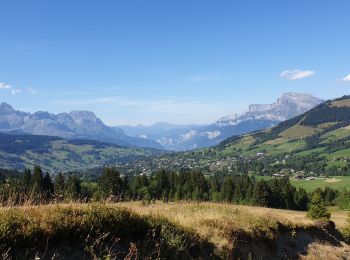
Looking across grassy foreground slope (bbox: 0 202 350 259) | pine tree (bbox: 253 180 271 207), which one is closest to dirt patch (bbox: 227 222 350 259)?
grassy foreground slope (bbox: 0 202 350 259)

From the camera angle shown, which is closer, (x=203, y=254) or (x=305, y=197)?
(x=203, y=254)

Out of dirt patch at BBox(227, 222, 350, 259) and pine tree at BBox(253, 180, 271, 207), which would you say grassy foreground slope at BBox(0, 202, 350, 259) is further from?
pine tree at BBox(253, 180, 271, 207)

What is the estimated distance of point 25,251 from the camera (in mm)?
9461

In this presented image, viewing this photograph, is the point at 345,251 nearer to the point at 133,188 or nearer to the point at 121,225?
the point at 121,225

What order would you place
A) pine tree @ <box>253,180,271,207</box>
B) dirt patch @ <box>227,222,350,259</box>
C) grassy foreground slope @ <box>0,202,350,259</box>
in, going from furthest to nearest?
Answer: pine tree @ <box>253,180,271,207</box>
dirt patch @ <box>227,222,350,259</box>
grassy foreground slope @ <box>0,202,350,259</box>

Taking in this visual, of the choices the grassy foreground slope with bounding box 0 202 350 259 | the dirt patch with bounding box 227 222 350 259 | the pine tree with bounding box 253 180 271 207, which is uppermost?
the grassy foreground slope with bounding box 0 202 350 259

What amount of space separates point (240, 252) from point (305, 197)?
138 meters

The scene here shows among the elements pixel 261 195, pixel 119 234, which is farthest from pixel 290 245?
pixel 261 195

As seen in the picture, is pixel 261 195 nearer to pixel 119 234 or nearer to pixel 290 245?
pixel 290 245

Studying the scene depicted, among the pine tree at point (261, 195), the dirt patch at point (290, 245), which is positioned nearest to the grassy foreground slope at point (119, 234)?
the dirt patch at point (290, 245)

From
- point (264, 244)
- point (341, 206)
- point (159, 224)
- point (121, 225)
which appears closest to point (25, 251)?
point (121, 225)

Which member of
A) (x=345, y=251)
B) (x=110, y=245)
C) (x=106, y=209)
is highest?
(x=106, y=209)

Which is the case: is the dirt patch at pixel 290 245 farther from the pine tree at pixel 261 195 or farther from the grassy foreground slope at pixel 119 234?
the pine tree at pixel 261 195

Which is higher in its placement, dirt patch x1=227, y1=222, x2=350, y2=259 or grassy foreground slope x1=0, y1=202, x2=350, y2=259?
grassy foreground slope x1=0, y1=202, x2=350, y2=259
